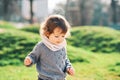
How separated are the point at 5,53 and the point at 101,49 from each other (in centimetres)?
575

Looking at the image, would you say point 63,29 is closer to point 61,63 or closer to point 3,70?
point 61,63

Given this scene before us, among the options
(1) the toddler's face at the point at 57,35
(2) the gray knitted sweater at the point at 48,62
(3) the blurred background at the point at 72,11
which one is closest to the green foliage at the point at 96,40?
(3) the blurred background at the point at 72,11

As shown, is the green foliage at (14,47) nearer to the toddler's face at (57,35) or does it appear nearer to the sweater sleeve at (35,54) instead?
the sweater sleeve at (35,54)

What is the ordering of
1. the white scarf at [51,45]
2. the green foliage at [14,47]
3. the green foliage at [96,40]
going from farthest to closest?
1. the green foliage at [96,40]
2. the green foliage at [14,47]
3. the white scarf at [51,45]

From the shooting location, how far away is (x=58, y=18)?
4566 millimetres

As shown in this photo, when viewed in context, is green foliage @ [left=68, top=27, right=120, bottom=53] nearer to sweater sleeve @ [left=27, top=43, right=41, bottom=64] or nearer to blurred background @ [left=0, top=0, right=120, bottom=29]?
blurred background @ [left=0, top=0, right=120, bottom=29]

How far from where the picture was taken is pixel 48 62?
15.1 ft

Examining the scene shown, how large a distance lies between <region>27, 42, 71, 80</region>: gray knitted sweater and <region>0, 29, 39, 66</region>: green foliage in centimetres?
439

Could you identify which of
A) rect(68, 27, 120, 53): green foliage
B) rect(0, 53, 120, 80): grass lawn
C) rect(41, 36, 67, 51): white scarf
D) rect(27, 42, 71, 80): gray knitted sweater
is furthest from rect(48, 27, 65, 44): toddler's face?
rect(68, 27, 120, 53): green foliage

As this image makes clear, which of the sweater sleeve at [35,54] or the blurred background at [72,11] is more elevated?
the sweater sleeve at [35,54]

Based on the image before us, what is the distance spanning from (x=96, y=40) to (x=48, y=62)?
12228mm

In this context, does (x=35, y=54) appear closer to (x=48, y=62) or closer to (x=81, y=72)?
(x=48, y=62)

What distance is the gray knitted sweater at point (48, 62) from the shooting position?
4.55 meters

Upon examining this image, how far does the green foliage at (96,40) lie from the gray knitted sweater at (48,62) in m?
9.52
